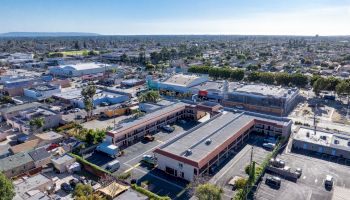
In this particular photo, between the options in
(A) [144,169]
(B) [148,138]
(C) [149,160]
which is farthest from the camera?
(B) [148,138]

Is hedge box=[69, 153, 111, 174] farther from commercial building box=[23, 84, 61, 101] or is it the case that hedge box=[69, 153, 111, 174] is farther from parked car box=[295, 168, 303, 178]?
commercial building box=[23, 84, 61, 101]

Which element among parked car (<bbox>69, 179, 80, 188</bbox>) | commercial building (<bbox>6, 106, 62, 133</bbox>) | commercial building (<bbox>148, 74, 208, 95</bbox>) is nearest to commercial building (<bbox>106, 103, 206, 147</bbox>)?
parked car (<bbox>69, 179, 80, 188</bbox>)

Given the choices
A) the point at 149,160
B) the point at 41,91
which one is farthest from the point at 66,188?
the point at 41,91

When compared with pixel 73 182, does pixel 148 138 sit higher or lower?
higher

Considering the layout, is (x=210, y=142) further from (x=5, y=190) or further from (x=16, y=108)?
(x=16, y=108)

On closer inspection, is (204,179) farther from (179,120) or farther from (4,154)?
(4,154)

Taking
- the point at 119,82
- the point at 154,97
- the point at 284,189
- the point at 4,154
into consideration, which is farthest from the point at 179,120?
the point at 119,82
